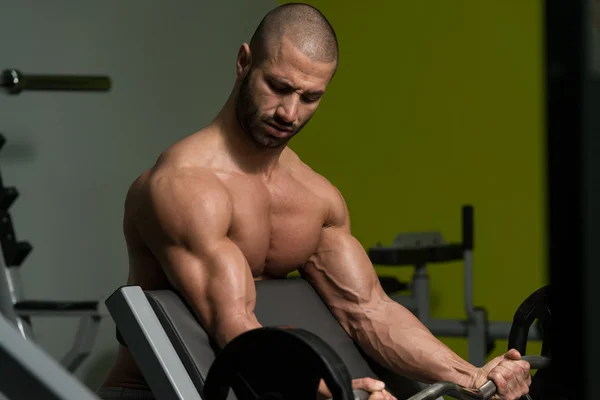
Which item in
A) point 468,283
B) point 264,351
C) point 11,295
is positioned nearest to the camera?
point 264,351

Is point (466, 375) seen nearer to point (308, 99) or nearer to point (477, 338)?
point (308, 99)

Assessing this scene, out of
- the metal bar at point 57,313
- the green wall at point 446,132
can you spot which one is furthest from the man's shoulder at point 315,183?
the green wall at point 446,132

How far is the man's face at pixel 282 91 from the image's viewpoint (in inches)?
55.9

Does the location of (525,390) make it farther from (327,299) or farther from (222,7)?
(222,7)

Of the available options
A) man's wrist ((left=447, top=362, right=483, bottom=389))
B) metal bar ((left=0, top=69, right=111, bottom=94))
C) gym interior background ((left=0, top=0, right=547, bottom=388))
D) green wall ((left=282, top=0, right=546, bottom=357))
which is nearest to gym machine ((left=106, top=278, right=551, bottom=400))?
man's wrist ((left=447, top=362, right=483, bottom=389))

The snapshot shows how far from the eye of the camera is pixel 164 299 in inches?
53.7

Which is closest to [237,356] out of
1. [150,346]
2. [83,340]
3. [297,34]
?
→ [150,346]

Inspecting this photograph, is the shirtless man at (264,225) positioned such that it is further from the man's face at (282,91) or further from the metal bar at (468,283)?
the metal bar at (468,283)

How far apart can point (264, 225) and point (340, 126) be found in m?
2.09

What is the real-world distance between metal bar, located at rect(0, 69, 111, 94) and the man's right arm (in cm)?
45

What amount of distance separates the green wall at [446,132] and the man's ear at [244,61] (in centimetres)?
175

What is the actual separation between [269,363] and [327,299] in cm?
59

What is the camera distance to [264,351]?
106 cm

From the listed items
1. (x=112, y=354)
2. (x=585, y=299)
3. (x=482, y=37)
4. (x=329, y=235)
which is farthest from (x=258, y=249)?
(x=482, y=37)
